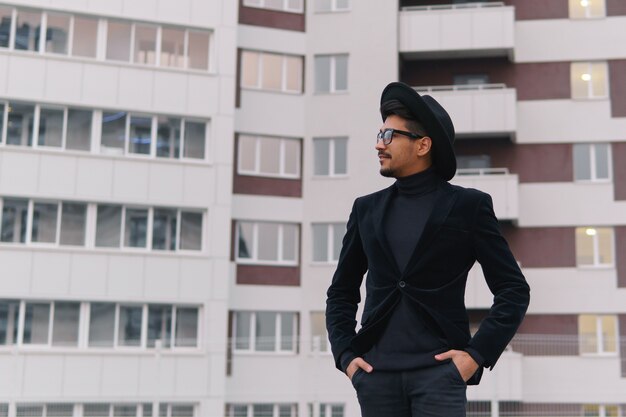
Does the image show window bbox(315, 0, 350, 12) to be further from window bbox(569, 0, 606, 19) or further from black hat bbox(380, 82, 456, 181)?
black hat bbox(380, 82, 456, 181)

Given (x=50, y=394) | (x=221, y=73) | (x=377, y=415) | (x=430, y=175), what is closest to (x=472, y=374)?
(x=377, y=415)

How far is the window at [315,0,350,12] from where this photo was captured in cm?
2992

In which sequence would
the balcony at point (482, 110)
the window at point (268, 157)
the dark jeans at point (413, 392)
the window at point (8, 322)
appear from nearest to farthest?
1. the dark jeans at point (413, 392)
2. the window at point (8, 322)
3. the balcony at point (482, 110)
4. the window at point (268, 157)

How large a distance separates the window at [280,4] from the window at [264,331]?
32.5 ft

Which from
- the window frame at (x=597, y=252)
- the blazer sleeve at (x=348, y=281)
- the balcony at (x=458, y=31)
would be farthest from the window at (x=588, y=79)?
the blazer sleeve at (x=348, y=281)

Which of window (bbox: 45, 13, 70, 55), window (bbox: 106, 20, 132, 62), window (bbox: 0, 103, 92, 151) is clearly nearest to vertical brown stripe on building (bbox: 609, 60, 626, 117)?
window (bbox: 106, 20, 132, 62)

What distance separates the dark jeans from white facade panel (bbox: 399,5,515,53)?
26290mm

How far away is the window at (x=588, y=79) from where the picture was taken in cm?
2920

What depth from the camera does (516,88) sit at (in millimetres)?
29375

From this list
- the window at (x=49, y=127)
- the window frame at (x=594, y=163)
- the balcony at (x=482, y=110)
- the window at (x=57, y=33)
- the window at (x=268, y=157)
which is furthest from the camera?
the window at (x=268, y=157)

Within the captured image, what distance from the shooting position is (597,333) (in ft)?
89.9

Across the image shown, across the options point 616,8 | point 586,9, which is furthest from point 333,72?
point 616,8

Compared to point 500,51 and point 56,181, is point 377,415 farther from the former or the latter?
point 500,51

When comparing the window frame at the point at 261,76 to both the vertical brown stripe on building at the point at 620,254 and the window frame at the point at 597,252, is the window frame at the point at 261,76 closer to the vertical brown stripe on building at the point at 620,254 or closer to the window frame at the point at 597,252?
the window frame at the point at 597,252
